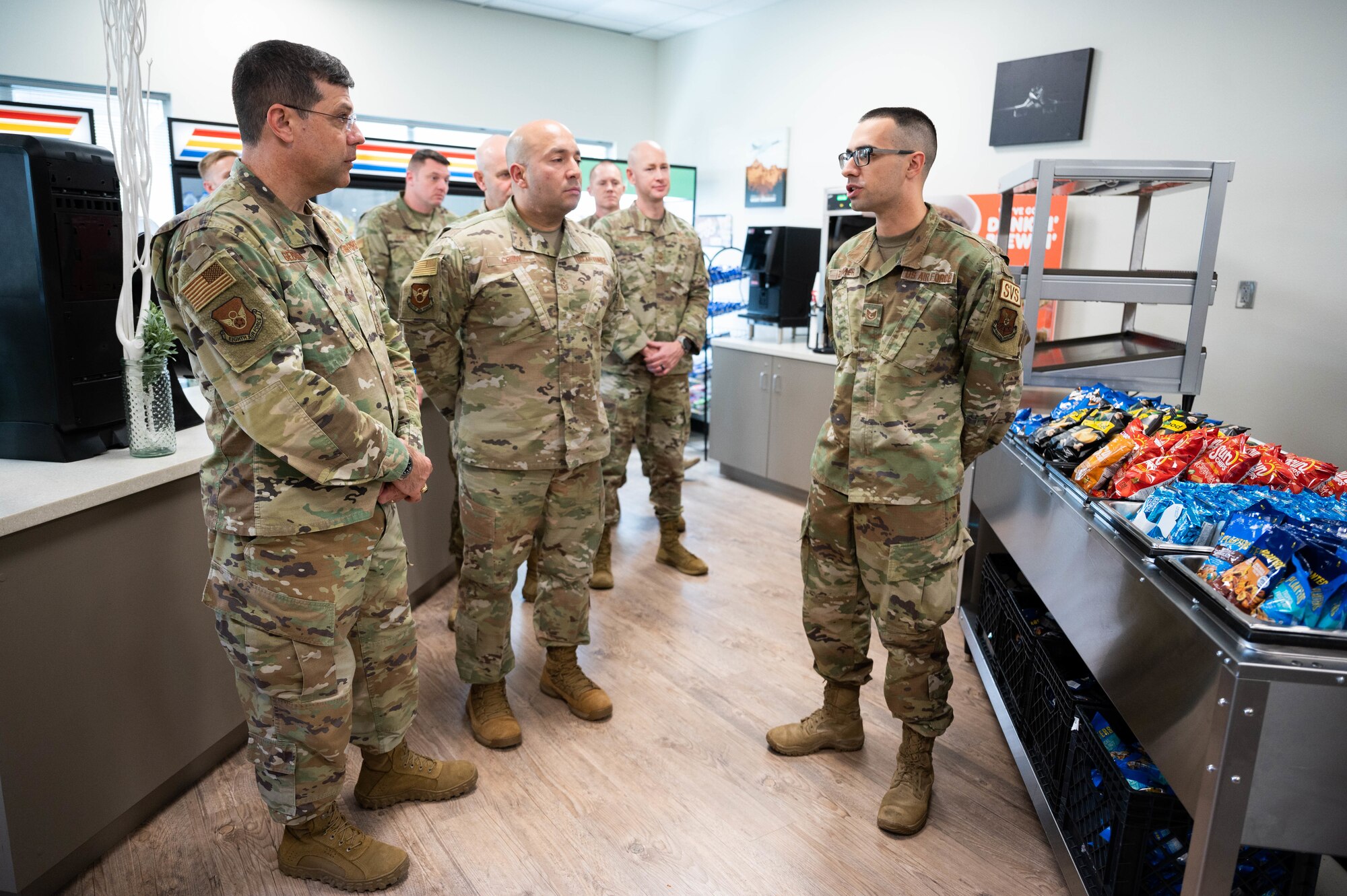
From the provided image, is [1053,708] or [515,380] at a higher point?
[515,380]

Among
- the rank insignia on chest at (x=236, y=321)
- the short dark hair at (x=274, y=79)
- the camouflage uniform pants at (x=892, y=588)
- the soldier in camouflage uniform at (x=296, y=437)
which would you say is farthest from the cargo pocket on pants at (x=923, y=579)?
the short dark hair at (x=274, y=79)

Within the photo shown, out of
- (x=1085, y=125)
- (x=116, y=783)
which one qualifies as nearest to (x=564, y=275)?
(x=116, y=783)

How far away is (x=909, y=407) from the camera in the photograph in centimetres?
193

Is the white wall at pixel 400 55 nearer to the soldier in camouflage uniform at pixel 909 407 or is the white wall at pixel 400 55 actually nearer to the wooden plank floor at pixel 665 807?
the wooden plank floor at pixel 665 807

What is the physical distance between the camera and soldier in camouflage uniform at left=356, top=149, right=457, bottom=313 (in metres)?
3.69

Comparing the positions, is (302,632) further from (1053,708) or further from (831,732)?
(1053,708)

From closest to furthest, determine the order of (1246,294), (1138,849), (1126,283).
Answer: (1138,849)
(1126,283)
(1246,294)

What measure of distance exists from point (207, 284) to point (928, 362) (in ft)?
4.91

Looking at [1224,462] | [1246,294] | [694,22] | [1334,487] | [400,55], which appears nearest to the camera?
[1334,487]

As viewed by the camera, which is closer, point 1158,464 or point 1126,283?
point 1158,464

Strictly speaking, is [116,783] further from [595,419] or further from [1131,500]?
[1131,500]

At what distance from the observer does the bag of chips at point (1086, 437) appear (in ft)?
6.75

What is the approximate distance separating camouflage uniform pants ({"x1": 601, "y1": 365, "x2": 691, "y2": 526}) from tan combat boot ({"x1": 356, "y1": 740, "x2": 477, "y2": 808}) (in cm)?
157

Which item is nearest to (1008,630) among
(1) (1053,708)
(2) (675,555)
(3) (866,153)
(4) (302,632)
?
(1) (1053,708)
